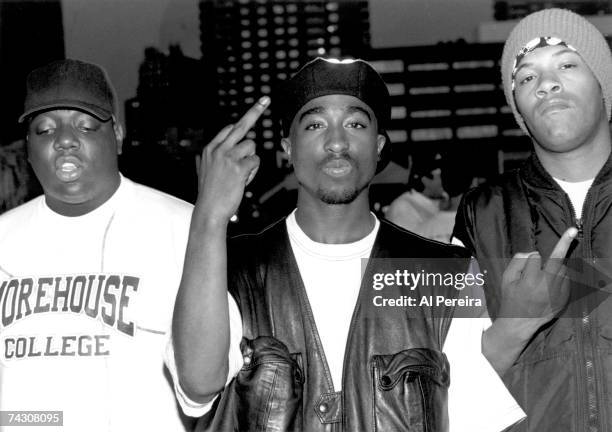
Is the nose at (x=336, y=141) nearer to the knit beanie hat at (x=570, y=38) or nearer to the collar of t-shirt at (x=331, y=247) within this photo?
the collar of t-shirt at (x=331, y=247)

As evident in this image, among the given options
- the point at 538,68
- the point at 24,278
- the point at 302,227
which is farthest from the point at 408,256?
the point at 24,278

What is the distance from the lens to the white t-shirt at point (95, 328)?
2275mm

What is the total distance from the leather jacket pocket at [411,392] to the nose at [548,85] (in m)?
0.85

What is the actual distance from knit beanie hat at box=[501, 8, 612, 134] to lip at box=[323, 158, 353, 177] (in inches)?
24.3

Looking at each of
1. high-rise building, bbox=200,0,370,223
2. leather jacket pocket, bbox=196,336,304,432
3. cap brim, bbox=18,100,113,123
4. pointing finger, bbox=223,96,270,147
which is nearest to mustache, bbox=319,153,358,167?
pointing finger, bbox=223,96,270,147

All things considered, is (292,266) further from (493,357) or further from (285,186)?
(285,186)

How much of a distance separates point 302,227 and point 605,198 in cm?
91

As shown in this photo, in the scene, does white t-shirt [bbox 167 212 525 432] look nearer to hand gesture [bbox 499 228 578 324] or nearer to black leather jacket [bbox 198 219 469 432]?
black leather jacket [bbox 198 219 469 432]

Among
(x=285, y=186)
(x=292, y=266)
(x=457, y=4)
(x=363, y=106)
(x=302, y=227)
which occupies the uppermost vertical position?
(x=285, y=186)

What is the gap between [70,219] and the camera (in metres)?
2.51

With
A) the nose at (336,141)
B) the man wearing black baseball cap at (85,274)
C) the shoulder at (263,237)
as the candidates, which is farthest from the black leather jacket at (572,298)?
the man wearing black baseball cap at (85,274)

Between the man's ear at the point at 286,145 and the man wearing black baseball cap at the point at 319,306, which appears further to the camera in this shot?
the man's ear at the point at 286,145

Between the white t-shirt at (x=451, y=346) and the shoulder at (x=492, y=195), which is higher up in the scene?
the shoulder at (x=492, y=195)

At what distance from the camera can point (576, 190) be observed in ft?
7.40
